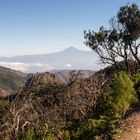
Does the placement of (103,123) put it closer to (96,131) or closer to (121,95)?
(96,131)

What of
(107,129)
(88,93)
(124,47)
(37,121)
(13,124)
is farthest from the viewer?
(124,47)

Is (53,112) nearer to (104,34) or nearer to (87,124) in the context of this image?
(87,124)

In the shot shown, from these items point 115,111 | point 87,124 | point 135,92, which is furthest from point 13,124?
point 135,92

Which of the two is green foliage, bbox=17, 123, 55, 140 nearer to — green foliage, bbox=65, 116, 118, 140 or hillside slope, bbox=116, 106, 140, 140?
green foliage, bbox=65, 116, 118, 140

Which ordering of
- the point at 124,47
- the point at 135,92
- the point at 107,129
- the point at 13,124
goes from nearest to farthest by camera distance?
the point at 13,124, the point at 107,129, the point at 135,92, the point at 124,47

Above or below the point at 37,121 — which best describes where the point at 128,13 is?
above

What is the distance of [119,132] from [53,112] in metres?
6.00

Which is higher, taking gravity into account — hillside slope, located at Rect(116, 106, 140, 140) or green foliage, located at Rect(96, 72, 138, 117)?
green foliage, located at Rect(96, 72, 138, 117)

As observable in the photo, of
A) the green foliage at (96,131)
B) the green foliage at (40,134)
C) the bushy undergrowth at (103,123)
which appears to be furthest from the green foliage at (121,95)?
the green foliage at (40,134)

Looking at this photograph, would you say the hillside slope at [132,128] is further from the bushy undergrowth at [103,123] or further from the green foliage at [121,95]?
the green foliage at [121,95]

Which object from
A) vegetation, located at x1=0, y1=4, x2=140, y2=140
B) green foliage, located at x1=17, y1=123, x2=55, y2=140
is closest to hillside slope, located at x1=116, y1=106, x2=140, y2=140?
vegetation, located at x1=0, y1=4, x2=140, y2=140

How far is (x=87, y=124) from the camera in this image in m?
17.5

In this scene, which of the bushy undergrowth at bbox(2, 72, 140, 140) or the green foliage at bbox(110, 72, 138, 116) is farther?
the green foliage at bbox(110, 72, 138, 116)

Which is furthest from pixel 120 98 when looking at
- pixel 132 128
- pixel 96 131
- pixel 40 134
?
pixel 40 134
